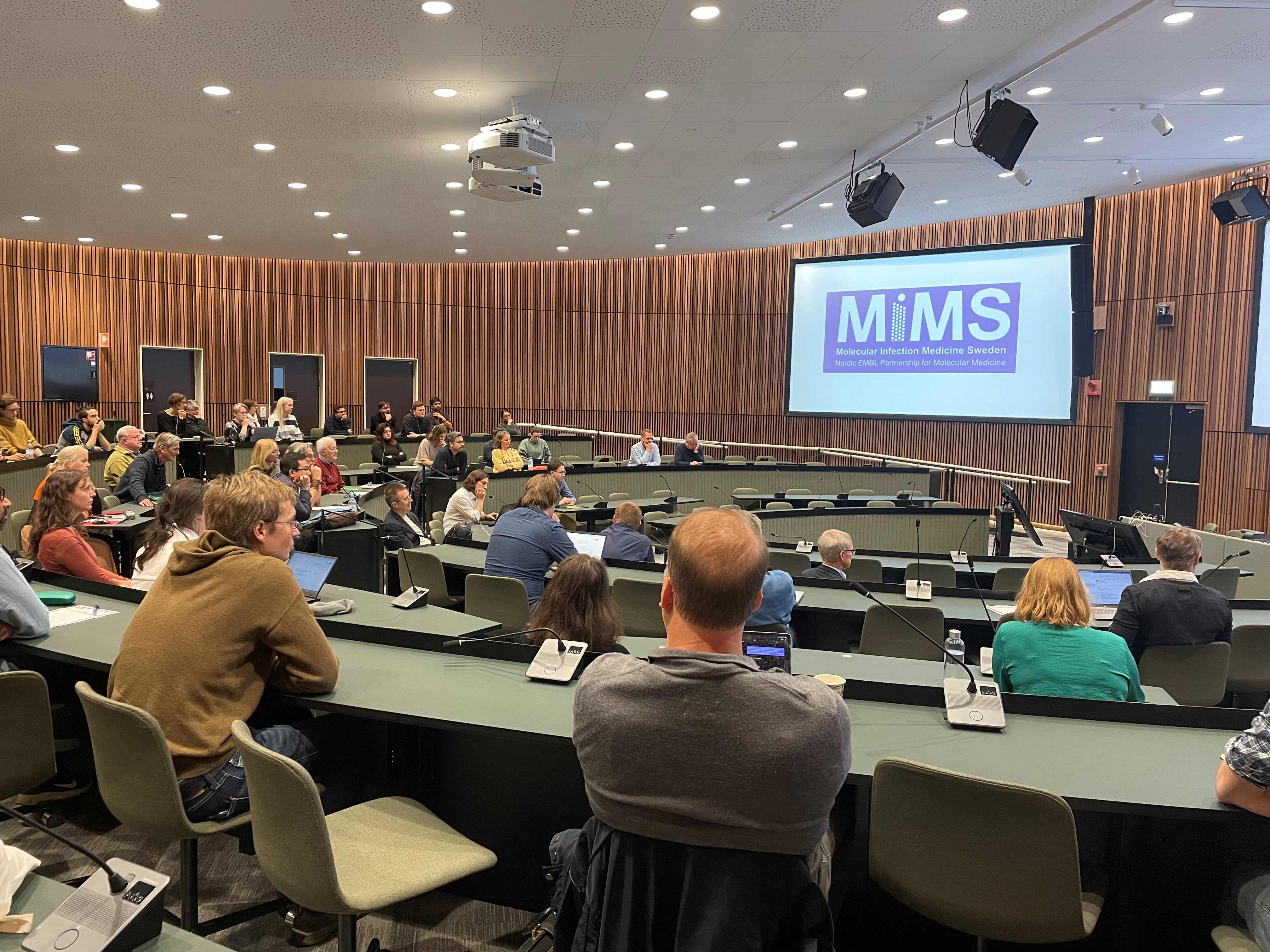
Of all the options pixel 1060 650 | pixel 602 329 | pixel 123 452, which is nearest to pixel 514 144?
pixel 123 452

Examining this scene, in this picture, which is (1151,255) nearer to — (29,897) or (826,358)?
(826,358)

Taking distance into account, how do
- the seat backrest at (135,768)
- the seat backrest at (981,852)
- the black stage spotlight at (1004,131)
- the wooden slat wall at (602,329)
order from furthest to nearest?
the wooden slat wall at (602,329), the black stage spotlight at (1004,131), the seat backrest at (135,768), the seat backrest at (981,852)

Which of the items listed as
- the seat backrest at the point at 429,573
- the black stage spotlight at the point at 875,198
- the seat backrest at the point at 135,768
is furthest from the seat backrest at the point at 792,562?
the black stage spotlight at the point at 875,198

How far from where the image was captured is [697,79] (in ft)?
21.6

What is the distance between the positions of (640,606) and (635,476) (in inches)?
279

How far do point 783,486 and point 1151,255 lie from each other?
18.4 feet

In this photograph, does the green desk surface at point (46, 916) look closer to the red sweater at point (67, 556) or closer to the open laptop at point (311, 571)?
the open laptop at point (311, 571)

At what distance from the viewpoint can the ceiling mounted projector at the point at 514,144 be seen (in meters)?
6.90

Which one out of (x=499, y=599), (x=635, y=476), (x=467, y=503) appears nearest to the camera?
(x=499, y=599)

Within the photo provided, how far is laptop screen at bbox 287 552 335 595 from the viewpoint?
12.0ft

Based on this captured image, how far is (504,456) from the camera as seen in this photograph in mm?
10672

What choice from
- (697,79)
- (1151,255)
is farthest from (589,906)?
(1151,255)

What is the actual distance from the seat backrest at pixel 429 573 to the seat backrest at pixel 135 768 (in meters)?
2.92

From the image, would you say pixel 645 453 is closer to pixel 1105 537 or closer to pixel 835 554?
pixel 1105 537
